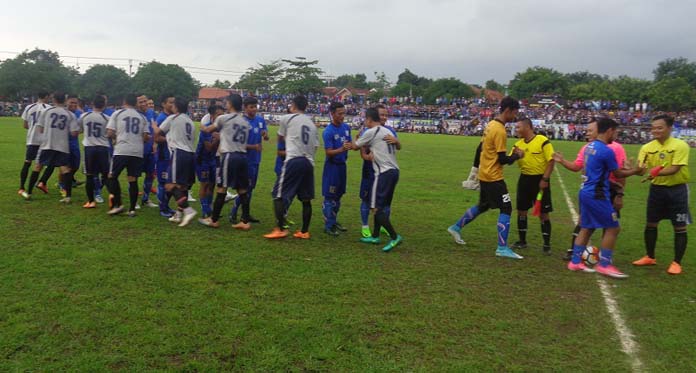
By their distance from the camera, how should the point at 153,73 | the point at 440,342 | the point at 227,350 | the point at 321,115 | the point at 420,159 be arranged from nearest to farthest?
the point at 227,350, the point at 440,342, the point at 420,159, the point at 321,115, the point at 153,73

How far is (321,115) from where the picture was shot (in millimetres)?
58875

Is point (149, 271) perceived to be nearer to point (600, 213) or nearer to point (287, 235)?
point (287, 235)

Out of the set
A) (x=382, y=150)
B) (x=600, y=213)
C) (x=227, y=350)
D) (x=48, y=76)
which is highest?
(x=48, y=76)

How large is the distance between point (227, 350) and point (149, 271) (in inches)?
83.6

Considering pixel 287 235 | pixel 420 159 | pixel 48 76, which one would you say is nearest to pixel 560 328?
pixel 287 235

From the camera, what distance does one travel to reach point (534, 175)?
7.05 metres

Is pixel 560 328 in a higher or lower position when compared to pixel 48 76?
lower

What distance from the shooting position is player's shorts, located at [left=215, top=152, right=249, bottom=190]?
23.9 ft

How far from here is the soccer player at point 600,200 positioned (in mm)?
5988

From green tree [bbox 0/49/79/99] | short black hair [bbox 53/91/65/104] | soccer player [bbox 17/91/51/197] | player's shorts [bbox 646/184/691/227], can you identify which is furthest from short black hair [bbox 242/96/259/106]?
green tree [bbox 0/49/79/99]

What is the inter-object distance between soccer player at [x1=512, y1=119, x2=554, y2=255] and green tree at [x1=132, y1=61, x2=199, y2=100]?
3386 inches

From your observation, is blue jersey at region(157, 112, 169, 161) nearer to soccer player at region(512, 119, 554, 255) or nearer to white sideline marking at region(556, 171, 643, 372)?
soccer player at region(512, 119, 554, 255)

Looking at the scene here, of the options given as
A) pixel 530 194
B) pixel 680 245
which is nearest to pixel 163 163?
pixel 530 194

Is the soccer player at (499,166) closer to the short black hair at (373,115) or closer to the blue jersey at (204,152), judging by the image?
the short black hair at (373,115)
